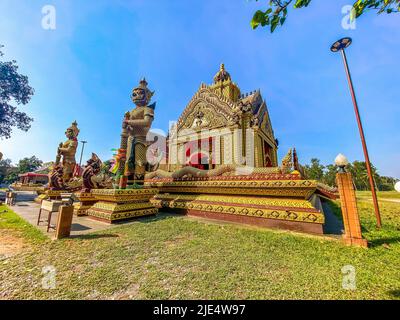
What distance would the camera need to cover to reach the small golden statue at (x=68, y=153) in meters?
11.6

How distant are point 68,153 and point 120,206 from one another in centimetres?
904

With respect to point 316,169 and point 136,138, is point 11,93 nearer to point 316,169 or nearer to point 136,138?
point 136,138

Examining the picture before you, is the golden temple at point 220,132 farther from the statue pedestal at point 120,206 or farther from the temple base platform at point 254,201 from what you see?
the statue pedestal at point 120,206

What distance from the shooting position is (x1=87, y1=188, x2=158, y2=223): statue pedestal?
17.7 ft

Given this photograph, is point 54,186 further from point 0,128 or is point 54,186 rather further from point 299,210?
point 0,128

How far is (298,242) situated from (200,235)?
2201mm

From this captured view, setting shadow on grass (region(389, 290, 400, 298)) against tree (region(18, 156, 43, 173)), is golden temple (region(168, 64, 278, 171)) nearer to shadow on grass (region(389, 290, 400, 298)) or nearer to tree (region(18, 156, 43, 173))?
shadow on grass (region(389, 290, 400, 298))

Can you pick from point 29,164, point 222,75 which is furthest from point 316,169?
point 29,164

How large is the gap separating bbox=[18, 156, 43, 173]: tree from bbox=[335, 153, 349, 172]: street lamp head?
77.3 meters

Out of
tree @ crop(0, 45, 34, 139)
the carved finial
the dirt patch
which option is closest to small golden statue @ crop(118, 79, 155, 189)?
the dirt patch

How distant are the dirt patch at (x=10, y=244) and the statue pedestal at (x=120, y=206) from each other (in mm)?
1939

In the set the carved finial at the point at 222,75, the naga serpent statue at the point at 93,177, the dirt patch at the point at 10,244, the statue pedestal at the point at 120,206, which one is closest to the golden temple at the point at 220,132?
the carved finial at the point at 222,75

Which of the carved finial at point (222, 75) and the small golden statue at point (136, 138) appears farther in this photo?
the carved finial at point (222, 75)
